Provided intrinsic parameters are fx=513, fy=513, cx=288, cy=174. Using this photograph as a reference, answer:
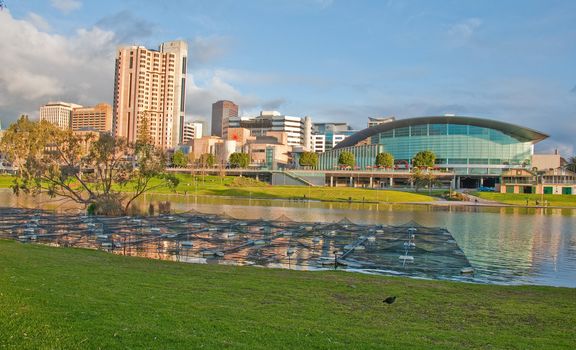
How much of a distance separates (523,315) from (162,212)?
50.4 m

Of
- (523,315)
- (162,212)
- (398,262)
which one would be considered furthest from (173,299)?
(162,212)

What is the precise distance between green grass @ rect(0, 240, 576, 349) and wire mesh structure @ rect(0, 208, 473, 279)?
23.9ft

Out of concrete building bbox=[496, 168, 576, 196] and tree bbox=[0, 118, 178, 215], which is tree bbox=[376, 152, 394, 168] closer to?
concrete building bbox=[496, 168, 576, 196]

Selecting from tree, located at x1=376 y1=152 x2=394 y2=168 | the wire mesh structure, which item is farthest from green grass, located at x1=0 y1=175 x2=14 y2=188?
tree, located at x1=376 y1=152 x2=394 y2=168

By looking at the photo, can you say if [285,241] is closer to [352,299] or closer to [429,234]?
[429,234]

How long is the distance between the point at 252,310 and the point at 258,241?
23.2m

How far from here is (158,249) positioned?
33000 mm

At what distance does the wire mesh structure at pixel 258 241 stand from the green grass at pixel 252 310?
7286 millimetres

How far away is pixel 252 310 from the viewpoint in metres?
13.7

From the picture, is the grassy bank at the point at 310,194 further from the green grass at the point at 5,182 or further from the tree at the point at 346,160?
the tree at the point at 346,160

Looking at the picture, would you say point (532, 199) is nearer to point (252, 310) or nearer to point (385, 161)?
point (385, 161)

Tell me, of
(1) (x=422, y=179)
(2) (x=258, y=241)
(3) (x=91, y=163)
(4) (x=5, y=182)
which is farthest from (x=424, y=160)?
(2) (x=258, y=241)

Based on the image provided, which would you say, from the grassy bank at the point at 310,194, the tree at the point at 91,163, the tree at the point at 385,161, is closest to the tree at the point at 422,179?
the grassy bank at the point at 310,194

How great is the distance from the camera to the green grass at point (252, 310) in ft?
33.9
